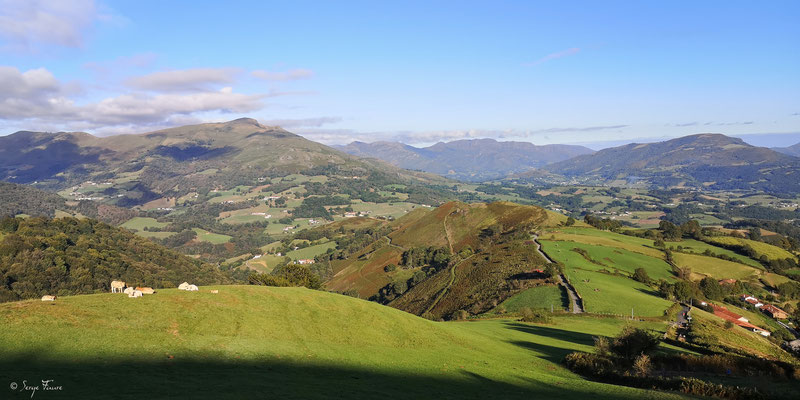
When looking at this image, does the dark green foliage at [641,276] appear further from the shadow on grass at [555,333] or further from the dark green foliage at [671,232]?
the dark green foliage at [671,232]

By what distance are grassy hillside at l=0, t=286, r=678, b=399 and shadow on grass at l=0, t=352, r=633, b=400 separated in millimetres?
74

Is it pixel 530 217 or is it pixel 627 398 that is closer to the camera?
pixel 627 398

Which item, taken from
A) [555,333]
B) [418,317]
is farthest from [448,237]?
[418,317]

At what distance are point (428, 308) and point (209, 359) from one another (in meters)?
79.7

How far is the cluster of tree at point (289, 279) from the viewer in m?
65.2

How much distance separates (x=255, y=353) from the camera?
27.0m

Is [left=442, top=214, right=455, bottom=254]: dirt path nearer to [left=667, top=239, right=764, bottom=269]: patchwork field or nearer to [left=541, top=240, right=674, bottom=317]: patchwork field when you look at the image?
[left=541, top=240, right=674, bottom=317]: patchwork field

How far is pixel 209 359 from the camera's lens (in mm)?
24672

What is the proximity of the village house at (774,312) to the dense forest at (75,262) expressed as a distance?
122583 mm

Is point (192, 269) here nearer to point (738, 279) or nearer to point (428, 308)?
point (428, 308)

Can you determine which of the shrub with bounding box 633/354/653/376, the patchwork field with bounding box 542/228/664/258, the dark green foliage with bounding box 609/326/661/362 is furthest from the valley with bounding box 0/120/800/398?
the dark green foliage with bounding box 609/326/661/362

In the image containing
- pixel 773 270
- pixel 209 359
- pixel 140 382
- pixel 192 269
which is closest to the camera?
pixel 140 382

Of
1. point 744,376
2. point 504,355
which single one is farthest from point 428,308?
point 744,376

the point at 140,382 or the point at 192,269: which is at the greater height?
the point at 140,382
